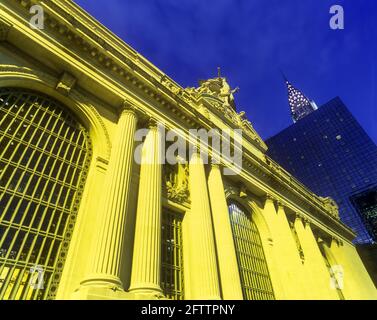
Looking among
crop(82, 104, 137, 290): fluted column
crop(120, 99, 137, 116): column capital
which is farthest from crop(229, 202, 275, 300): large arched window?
crop(120, 99, 137, 116): column capital

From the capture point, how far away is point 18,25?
30.4ft

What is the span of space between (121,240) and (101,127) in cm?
533

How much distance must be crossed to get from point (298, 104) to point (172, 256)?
478 ft

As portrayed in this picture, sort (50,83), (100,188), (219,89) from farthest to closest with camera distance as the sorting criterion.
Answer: (219,89)
(50,83)
(100,188)

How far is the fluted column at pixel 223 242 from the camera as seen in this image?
11070mm

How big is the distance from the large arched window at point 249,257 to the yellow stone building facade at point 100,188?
99mm

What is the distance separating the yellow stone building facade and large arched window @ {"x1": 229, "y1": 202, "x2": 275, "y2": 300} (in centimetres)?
10

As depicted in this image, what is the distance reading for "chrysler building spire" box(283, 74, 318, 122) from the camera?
447 ft

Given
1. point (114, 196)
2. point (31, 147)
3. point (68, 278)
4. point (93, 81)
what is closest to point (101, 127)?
point (93, 81)

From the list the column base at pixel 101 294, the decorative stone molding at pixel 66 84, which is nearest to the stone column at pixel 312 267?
the column base at pixel 101 294

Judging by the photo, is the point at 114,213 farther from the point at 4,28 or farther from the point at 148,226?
the point at 4,28

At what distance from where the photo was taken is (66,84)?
10.4 m

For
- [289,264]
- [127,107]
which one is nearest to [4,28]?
[127,107]

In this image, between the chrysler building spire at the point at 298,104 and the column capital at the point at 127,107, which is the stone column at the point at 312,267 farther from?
the chrysler building spire at the point at 298,104
